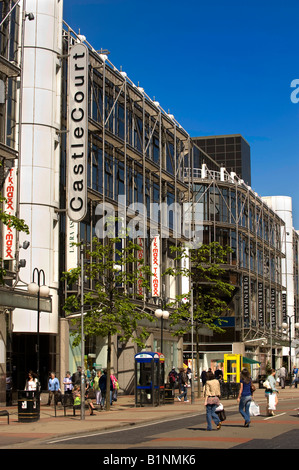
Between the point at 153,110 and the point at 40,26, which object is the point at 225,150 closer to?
the point at 153,110

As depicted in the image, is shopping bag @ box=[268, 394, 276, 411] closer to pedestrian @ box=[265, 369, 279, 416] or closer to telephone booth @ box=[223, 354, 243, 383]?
pedestrian @ box=[265, 369, 279, 416]

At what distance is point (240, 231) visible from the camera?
81.7 m

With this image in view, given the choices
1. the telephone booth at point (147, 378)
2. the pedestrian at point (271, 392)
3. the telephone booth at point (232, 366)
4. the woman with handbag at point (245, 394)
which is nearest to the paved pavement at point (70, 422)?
the telephone booth at point (147, 378)

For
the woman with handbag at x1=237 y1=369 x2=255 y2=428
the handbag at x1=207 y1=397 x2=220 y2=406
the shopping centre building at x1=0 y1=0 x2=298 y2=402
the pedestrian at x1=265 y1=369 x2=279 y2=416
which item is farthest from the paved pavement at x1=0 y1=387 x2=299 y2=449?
the shopping centre building at x1=0 y1=0 x2=298 y2=402

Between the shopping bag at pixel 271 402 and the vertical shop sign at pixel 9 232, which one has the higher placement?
the vertical shop sign at pixel 9 232

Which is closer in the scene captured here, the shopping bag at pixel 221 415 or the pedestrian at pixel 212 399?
the pedestrian at pixel 212 399

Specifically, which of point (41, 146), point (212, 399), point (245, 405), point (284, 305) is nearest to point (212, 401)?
point (212, 399)

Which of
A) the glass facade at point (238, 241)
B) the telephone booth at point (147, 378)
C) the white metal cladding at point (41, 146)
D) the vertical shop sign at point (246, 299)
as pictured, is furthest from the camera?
the vertical shop sign at point (246, 299)

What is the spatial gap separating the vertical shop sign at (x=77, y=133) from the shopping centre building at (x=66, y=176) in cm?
6

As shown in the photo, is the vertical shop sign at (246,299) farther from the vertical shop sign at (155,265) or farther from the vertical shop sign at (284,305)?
the vertical shop sign at (155,265)

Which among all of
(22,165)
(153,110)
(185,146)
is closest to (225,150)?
(185,146)

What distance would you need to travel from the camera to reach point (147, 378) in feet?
118

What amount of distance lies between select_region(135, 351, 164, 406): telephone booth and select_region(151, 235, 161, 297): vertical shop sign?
17.7 m

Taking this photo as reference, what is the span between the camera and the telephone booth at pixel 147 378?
35750 mm
